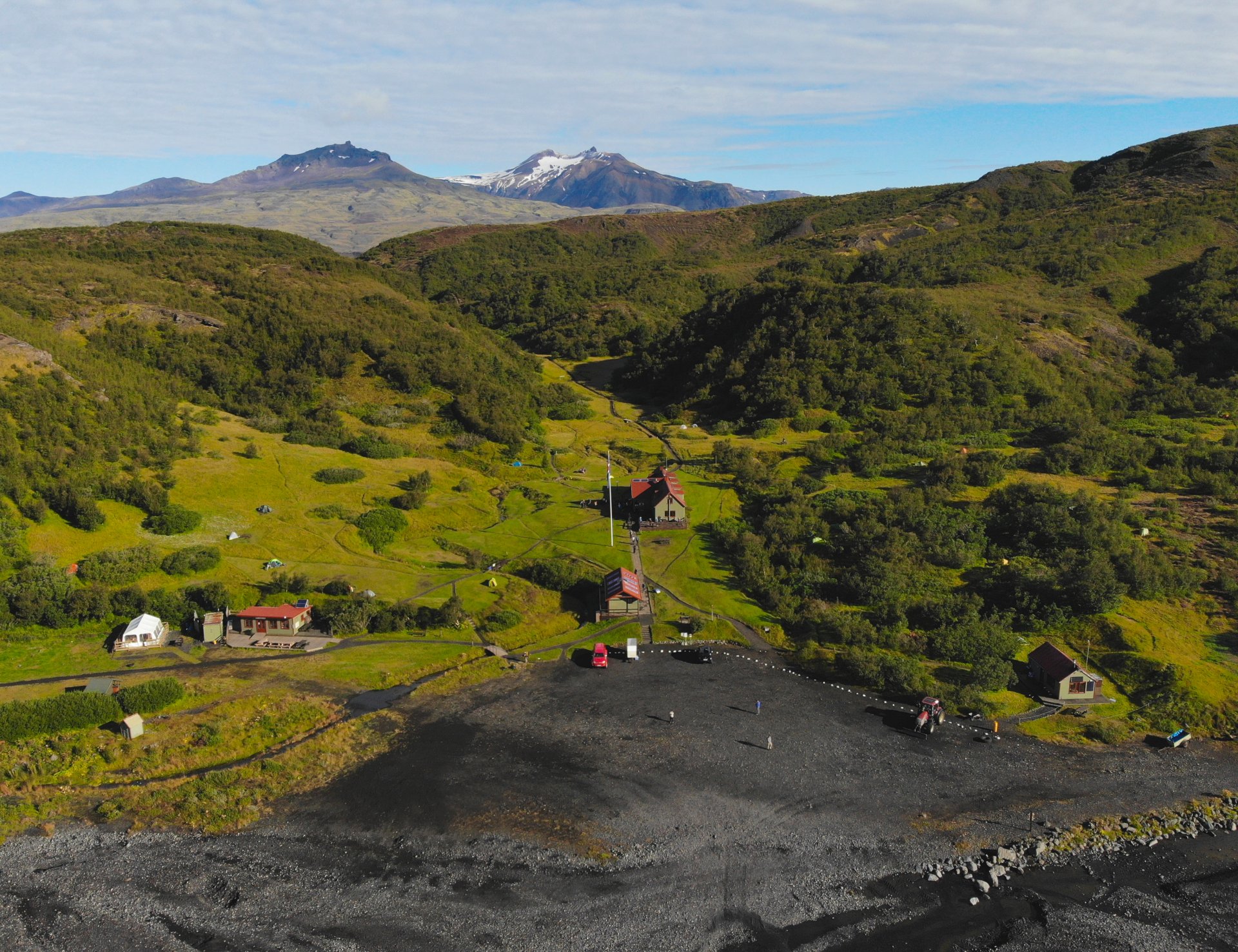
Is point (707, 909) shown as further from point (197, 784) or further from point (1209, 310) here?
point (1209, 310)

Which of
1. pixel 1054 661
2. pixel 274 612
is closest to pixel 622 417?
pixel 274 612

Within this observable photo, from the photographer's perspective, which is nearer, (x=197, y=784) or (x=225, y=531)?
(x=197, y=784)

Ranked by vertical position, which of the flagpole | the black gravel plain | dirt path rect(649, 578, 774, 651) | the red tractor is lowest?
the black gravel plain

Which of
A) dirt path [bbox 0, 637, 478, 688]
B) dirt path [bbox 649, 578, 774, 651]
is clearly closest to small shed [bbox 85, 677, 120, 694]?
dirt path [bbox 0, 637, 478, 688]

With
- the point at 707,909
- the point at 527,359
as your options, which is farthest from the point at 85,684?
the point at 527,359

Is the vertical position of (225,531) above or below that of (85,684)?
above

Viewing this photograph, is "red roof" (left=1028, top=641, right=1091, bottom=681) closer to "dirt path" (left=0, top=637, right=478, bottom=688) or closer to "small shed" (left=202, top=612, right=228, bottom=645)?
"dirt path" (left=0, top=637, right=478, bottom=688)

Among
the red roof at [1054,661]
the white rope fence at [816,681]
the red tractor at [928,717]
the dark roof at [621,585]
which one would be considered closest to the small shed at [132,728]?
the dark roof at [621,585]
